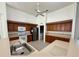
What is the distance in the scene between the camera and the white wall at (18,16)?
50.6 inches

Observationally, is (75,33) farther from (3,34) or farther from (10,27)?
(3,34)

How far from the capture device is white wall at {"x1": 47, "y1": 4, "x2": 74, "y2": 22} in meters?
1.27

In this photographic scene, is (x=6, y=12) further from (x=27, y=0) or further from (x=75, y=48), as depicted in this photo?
(x=75, y=48)

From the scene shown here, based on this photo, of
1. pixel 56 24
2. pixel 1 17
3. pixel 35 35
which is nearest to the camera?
Answer: pixel 1 17

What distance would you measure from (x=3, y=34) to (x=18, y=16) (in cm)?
41

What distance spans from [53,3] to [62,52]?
2.85 ft

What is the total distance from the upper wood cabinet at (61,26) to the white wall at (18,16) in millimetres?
327

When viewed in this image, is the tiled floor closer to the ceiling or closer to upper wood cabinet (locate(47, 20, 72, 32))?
upper wood cabinet (locate(47, 20, 72, 32))

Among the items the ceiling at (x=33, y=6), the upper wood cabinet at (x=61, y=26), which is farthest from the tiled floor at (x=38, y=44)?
the ceiling at (x=33, y=6)

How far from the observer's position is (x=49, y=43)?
1429 mm

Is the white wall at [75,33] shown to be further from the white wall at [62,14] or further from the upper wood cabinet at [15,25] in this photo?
the upper wood cabinet at [15,25]

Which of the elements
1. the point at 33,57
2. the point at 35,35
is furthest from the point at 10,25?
the point at 33,57

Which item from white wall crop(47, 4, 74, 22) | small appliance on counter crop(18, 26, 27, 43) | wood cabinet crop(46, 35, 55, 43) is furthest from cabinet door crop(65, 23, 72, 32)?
small appliance on counter crop(18, 26, 27, 43)

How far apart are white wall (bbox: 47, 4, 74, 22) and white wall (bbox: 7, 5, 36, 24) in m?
0.32
